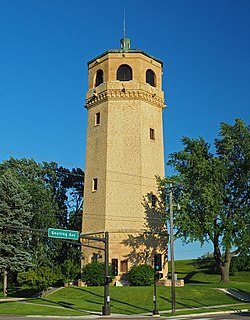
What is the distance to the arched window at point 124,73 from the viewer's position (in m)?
50.0

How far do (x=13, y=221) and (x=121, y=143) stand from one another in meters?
15.0

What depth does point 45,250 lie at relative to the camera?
175 feet

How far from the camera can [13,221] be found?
4838 cm

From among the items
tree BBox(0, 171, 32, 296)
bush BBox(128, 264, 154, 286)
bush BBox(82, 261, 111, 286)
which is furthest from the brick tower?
tree BBox(0, 171, 32, 296)

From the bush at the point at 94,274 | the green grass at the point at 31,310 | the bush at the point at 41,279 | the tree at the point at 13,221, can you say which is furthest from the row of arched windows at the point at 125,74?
the green grass at the point at 31,310

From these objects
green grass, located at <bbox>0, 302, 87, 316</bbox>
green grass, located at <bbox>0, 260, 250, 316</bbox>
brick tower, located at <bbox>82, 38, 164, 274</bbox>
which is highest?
brick tower, located at <bbox>82, 38, 164, 274</bbox>

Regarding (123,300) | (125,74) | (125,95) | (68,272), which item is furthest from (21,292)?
(125,74)

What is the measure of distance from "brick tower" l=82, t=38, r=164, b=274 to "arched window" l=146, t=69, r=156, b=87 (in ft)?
0.23

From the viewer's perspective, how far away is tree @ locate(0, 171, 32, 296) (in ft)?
154

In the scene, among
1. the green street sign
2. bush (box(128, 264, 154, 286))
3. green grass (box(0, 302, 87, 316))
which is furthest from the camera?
bush (box(128, 264, 154, 286))

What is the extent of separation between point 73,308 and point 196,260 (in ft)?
134

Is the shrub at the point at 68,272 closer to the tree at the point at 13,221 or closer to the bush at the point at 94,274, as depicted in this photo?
the bush at the point at 94,274

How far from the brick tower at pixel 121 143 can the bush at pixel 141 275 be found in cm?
196

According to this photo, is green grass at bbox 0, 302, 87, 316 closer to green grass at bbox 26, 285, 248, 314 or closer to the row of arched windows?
green grass at bbox 26, 285, 248, 314
